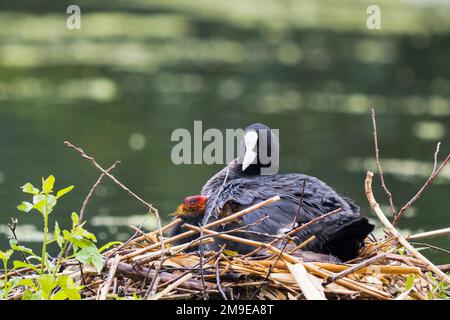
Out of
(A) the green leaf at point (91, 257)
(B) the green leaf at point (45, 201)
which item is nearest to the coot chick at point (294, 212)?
(A) the green leaf at point (91, 257)

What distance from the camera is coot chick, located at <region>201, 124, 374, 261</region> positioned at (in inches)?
213

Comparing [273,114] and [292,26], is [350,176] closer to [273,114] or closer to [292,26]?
[273,114]

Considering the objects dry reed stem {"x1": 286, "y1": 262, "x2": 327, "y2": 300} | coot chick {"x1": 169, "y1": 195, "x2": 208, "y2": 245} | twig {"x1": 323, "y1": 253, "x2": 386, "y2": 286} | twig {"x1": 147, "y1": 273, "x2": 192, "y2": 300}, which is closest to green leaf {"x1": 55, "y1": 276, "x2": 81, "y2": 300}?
twig {"x1": 147, "y1": 273, "x2": 192, "y2": 300}

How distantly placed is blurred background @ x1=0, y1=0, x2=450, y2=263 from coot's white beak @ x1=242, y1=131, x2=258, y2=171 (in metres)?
2.26

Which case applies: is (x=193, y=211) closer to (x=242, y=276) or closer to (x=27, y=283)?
(x=242, y=276)

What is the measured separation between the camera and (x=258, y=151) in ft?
23.7

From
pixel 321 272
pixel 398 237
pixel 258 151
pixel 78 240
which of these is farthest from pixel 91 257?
pixel 258 151

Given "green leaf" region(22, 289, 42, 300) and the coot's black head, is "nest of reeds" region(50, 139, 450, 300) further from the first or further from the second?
the coot's black head

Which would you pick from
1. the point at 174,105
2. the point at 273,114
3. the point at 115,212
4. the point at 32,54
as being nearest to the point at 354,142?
the point at 273,114

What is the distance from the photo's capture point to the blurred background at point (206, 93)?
11.6m

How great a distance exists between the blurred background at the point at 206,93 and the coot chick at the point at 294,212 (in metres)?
2.89

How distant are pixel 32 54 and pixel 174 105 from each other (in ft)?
16.5

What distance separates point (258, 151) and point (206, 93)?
1017 centimetres

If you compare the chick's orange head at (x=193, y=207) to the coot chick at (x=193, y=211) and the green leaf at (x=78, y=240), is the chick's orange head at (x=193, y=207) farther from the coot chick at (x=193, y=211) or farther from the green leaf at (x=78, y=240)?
the green leaf at (x=78, y=240)
